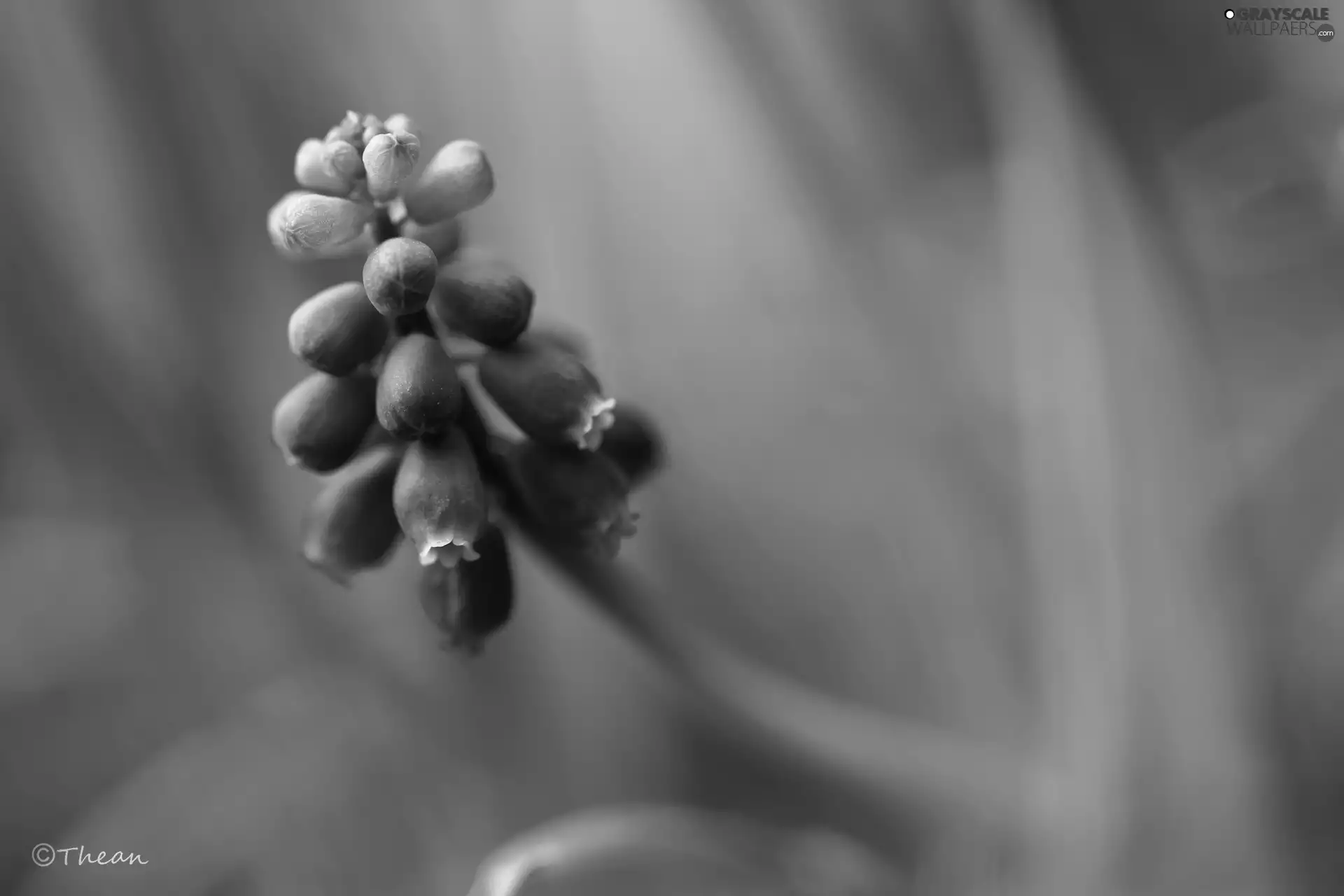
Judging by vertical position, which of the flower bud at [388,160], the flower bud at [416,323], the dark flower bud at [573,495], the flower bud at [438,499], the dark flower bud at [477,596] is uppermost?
the flower bud at [388,160]

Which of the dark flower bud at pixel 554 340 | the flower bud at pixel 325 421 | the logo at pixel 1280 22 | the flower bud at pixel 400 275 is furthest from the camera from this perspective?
the logo at pixel 1280 22

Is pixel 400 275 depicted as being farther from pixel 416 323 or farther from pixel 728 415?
pixel 728 415

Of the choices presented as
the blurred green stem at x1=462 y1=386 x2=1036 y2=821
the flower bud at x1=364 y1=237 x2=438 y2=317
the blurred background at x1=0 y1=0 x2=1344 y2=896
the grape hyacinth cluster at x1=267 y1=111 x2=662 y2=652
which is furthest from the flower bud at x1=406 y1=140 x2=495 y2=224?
the blurred background at x1=0 y1=0 x2=1344 y2=896

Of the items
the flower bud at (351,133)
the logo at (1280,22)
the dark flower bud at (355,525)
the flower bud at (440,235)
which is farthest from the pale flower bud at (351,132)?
the logo at (1280,22)

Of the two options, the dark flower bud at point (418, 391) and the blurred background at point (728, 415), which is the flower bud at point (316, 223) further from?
the blurred background at point (728, 415)

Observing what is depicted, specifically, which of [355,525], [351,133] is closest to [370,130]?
[351,133]

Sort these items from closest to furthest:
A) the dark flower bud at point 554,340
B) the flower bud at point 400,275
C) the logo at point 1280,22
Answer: the flower bud at point 400,275, the dark flower bud at point 554,340, the logo at point 1280,22

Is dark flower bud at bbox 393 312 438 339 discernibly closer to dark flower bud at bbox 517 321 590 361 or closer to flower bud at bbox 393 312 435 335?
flower bud at bbox 393 312 435 335
